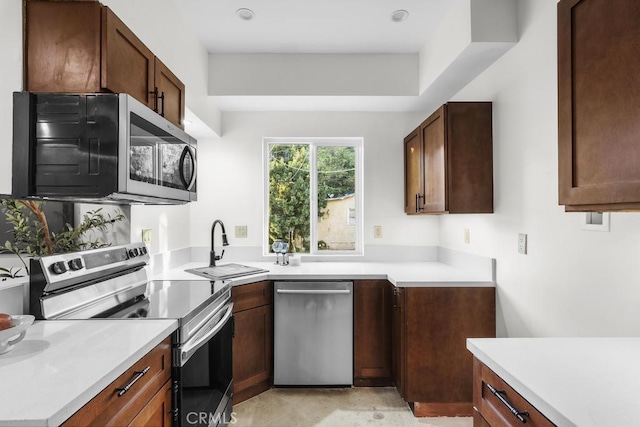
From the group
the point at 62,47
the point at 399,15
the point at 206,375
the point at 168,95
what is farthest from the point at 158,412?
the point at 399,15

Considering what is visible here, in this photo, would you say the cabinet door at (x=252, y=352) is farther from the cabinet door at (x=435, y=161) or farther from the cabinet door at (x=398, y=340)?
the cabinet door at (x=435, y=161)

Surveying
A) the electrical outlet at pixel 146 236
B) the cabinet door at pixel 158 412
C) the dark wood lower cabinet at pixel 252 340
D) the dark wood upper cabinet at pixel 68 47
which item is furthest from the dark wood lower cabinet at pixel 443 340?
the dark wood upper cabinet at pixel 68 47

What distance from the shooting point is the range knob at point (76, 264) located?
1374mm

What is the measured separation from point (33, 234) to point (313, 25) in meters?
1.97

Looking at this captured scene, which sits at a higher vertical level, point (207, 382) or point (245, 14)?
point (245, 14)

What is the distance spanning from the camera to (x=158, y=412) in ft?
4.00

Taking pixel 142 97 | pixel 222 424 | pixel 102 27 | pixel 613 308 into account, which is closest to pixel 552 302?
pixel 613 308

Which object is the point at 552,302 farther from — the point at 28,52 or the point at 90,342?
the point at 28,52

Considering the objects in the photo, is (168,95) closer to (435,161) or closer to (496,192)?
(435,161)

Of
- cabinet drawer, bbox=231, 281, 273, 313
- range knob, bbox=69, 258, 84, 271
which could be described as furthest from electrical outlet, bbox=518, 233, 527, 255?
range knob, bbox=69, 258, 84, 271

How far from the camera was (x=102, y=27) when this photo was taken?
4.25 ft

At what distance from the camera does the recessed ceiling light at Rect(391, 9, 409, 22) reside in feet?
7.16

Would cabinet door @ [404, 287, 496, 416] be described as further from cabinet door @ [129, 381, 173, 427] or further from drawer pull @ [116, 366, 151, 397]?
drawer pull @ [116, 366, 151, 397]

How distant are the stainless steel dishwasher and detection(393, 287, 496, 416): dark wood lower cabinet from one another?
1.49 feet
